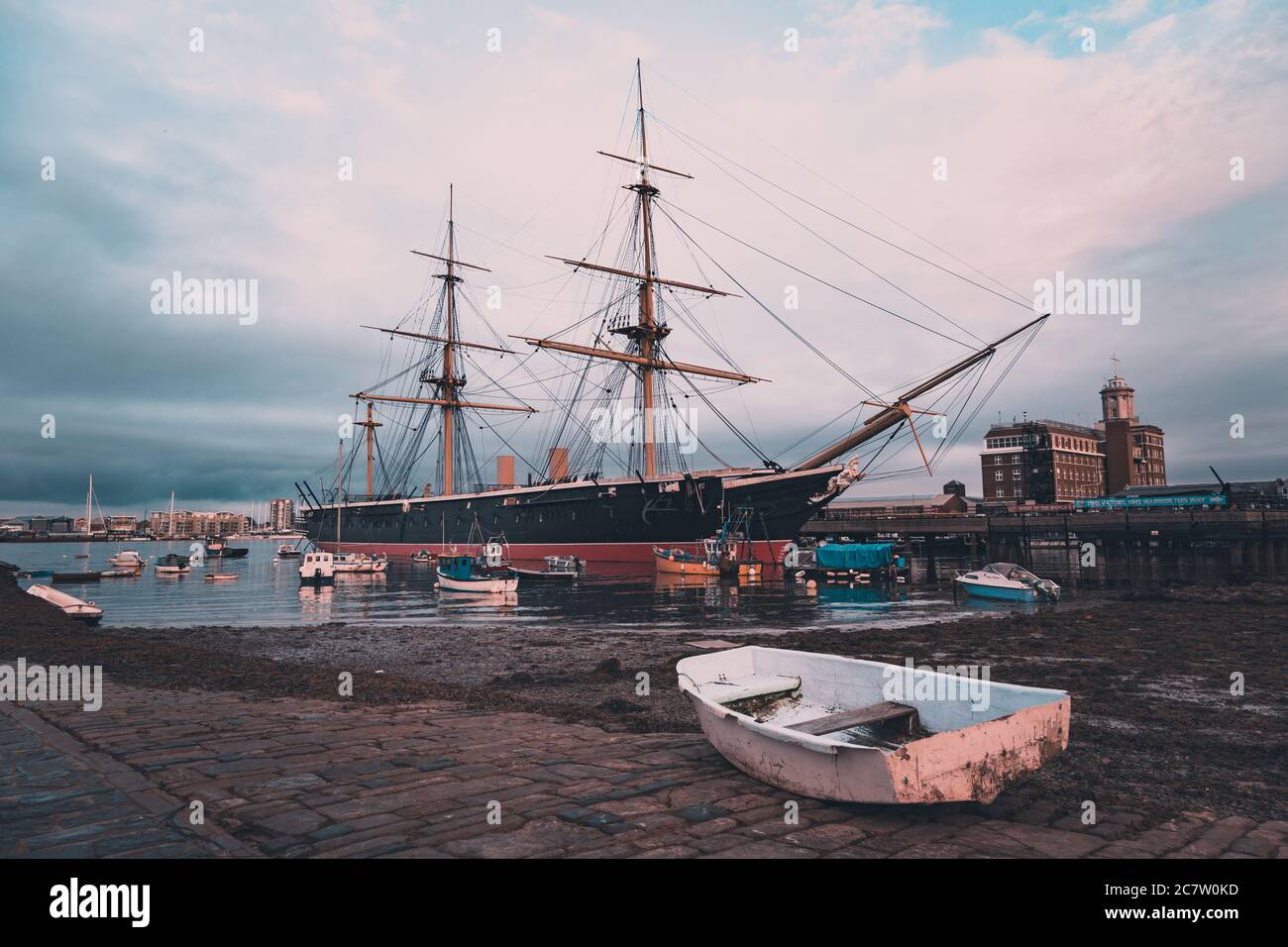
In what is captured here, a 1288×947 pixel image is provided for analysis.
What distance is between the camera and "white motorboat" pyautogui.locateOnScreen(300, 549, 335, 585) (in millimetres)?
47219

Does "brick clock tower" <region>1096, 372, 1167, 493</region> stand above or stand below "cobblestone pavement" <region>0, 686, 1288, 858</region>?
above

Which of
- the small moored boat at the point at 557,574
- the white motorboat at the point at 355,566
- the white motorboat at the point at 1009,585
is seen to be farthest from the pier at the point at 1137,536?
the white motorboat at the point at 355,566

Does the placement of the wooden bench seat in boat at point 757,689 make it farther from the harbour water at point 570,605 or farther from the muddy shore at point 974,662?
the harbour water at point 570,605

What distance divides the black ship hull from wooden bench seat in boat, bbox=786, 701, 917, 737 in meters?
39.1

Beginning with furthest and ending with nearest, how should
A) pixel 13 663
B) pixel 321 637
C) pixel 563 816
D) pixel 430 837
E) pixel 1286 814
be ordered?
pixel 321 637 → pixel 13 663 → pixel 1286 814 → pixel 563 816 → pixel 430 837

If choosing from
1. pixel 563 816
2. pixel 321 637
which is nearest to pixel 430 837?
pixel 563 816

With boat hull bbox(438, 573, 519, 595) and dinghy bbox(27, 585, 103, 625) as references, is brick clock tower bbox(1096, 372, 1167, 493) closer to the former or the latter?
boat hull bbox(438, 573, 519, 595)

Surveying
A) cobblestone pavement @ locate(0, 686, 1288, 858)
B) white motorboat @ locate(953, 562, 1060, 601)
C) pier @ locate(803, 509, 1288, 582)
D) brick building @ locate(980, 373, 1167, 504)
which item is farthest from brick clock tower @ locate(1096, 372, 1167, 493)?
cobblestone pavement @ locate(0, 686, 1288, 858)

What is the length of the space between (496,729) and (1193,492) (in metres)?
76.4

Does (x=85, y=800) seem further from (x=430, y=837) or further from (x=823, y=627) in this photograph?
(x=823, y=627)

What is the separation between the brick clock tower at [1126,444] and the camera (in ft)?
341

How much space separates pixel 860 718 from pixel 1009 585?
90.4 feet

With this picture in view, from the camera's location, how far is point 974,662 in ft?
50.6
